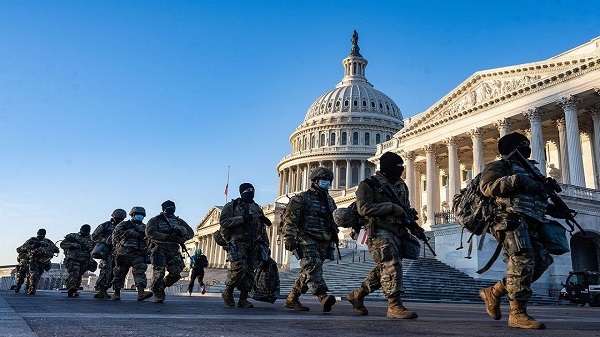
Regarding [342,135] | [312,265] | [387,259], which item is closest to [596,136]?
[312,265]

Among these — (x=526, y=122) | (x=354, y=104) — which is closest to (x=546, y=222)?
(x=526, y=122)

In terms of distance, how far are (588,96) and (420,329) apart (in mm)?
35304

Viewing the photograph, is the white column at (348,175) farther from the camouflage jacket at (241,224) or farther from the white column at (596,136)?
the camouflage jacket at (241,224)

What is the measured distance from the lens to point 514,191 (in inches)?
243

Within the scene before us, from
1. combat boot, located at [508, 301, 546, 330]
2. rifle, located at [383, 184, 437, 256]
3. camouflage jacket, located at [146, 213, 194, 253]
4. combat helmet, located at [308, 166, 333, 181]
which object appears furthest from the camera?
camouflage jacket, located at [146, 213, 194, 253]

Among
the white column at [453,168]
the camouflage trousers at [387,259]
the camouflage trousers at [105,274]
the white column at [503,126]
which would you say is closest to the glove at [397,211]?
the camouflage trousers at [387,259]

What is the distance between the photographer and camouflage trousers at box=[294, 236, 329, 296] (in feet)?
26.4

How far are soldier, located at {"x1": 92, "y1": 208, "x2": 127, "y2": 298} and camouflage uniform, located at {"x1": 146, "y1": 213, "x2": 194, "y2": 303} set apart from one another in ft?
10.4

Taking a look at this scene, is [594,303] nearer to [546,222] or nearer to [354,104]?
[546,222]

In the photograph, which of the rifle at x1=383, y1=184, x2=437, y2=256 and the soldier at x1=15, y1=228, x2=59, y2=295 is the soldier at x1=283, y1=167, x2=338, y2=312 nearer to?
the rifle at x1=383, y1=184, x2=437, y2=256

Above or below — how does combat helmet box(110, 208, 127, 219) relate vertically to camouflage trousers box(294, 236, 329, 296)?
above

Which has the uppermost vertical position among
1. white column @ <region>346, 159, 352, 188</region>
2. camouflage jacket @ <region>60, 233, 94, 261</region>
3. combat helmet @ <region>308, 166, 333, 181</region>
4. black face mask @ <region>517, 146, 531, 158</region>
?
white column @ <region>346, 159, 352, 188</region>

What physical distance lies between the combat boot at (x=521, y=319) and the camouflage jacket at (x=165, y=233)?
7.36 metres

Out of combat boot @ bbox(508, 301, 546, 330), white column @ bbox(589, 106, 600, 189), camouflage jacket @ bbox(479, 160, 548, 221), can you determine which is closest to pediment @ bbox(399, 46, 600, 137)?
white column @ bbox(589, 106, 600, 189)
